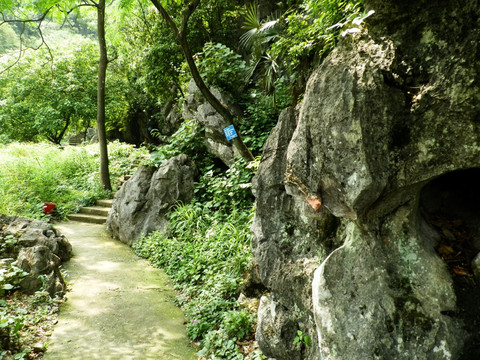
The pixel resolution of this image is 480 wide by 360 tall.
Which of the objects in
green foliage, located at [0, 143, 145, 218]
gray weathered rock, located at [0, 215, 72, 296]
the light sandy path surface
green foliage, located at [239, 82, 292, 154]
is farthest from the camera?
green foliage, located at [0, 143, 145, 218]

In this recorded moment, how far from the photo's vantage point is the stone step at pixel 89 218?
32.0 ft

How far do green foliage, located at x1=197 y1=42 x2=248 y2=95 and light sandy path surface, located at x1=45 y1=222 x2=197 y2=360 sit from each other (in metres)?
4.90

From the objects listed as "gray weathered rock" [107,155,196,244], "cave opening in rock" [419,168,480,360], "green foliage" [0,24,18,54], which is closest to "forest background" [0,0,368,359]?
"gray weathered rock" [107,155,196,244]

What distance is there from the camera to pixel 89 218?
32.4 ft

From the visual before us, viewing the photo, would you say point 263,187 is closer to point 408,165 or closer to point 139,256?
point 408,165

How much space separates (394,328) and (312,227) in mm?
1182

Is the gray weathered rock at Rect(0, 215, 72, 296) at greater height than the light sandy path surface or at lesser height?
greater

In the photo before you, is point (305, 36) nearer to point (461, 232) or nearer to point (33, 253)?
point (461, 232)

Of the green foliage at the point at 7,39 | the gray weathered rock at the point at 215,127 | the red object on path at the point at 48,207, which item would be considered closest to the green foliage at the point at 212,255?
the gray weathered rock at the point at 215,127

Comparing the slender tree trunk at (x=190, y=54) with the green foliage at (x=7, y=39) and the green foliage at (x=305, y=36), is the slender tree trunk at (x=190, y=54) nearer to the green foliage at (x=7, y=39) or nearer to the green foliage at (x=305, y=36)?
the green foliage at (x=305, y=36)

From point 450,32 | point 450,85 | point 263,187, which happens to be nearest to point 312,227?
point 263,187

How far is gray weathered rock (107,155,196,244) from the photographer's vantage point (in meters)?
7.97

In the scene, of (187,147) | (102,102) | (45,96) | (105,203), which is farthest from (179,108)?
(45,96)

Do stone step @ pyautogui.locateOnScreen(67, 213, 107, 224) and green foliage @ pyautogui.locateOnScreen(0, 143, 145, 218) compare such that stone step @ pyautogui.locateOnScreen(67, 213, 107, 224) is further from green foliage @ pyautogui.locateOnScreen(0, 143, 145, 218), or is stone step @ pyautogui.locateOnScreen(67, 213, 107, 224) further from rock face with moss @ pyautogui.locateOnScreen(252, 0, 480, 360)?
rock face with moss @ pyautogui.locateOnScreen(252, 0, 480, 360)
